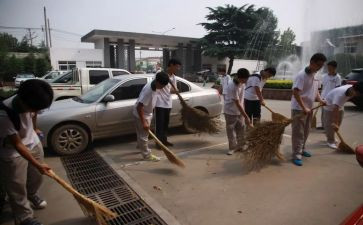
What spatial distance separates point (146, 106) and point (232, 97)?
1531 millimetres

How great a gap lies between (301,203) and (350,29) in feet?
103

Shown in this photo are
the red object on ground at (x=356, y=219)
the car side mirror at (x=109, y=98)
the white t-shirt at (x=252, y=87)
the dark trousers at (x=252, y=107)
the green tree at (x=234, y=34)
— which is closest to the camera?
the red object on ground at (x=356, y=219)

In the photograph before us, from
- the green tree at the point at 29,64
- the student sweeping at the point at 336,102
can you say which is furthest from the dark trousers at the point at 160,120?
the green tree at the point at 29,64

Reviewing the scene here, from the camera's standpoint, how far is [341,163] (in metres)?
4.77

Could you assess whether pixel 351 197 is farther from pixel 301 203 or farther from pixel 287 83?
pixel 287 83

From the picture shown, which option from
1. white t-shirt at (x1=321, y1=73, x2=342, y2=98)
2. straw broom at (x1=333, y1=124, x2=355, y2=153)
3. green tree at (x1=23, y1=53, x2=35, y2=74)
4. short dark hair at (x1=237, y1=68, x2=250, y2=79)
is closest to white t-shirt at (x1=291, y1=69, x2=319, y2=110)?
short dark hair at (x1=237, y1=68, x2=250, y2=79)

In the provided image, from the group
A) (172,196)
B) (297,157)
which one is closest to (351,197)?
(297,157)

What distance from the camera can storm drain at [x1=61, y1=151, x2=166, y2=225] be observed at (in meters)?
3.23

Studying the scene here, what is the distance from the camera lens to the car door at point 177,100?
642 centimetres

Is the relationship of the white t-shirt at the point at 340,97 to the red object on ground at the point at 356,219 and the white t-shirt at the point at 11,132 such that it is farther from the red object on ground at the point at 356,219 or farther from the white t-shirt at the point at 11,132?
the white t-shirt at the point at 11,132

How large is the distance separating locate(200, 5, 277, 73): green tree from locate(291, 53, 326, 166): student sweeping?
3244cm

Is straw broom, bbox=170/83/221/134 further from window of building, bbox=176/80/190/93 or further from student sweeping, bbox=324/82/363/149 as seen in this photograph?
student sweeping, bbox=324/82/363/149

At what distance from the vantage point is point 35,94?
2.34 m

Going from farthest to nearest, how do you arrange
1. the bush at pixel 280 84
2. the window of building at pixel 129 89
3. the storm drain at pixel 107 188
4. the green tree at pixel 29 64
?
1. the green tree at pixel 29 64
2. the bush at pixel 280 84
3. the window of building at pixel 129 89
4. the storm drain at pixel 107 188
